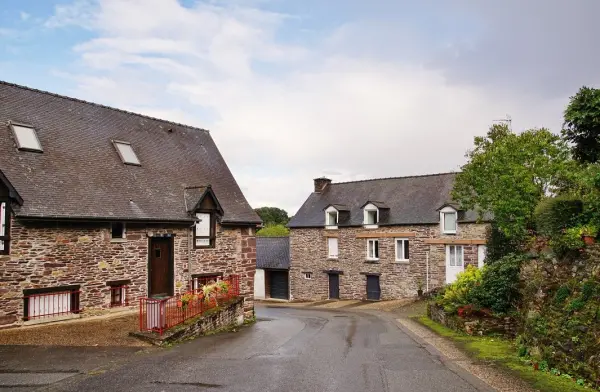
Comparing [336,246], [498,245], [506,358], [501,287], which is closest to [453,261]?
[498,245]

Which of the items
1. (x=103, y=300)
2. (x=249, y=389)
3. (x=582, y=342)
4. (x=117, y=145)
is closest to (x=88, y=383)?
(x=249, y=389)

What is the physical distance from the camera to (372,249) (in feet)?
126

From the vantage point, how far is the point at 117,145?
21312 mm

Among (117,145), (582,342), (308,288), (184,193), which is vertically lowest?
(308,288)

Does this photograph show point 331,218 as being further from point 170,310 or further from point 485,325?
point 170,310

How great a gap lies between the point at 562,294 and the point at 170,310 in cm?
1077

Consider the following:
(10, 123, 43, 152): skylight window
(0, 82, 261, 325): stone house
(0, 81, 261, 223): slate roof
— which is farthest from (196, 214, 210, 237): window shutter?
(10, 123, 43, 152): skylight window

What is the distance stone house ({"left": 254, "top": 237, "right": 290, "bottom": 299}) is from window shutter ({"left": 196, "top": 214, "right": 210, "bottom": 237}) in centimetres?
2195

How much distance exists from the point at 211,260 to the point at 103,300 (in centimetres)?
509

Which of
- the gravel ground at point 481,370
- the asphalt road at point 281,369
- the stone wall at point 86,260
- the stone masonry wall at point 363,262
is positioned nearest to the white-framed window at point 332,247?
the stone masonry wall at point 363,262

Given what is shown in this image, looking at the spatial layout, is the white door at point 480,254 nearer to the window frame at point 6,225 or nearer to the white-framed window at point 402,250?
the white-framed window at point 402,250

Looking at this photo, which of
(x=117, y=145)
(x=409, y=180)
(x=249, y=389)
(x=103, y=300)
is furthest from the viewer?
(x=409, y=180)

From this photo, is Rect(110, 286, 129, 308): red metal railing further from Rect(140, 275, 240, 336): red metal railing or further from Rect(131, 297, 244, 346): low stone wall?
Rect(131, 297, 244, 346): low stone wall

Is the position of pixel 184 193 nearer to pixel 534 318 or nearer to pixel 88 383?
pixel 88 383
